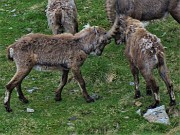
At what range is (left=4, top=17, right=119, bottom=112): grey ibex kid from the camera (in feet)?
34.0

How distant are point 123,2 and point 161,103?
10.8ft

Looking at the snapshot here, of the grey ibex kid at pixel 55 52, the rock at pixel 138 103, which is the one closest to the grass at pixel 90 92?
the rock at pixel 138 103

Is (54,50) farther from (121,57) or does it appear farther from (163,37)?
(163,37)

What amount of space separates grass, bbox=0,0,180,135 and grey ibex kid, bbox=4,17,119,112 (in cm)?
42

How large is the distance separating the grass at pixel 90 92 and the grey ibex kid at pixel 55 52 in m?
0.42

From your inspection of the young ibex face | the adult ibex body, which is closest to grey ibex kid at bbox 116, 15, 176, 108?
the young ibex face

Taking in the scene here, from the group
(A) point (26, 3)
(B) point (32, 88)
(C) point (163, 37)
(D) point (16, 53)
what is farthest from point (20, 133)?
(A) point (26, 3)

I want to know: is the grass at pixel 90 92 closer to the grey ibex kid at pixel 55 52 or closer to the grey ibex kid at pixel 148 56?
the grey ibex kid at pixel 55 52

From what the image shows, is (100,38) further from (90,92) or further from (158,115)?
(158,115)

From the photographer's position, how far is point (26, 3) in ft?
55.3

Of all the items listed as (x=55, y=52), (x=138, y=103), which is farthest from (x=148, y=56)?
(x=55, y=52)

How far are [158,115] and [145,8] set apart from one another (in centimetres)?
415

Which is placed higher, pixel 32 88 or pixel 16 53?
pixel 16 53

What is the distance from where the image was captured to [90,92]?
37.5 ft
